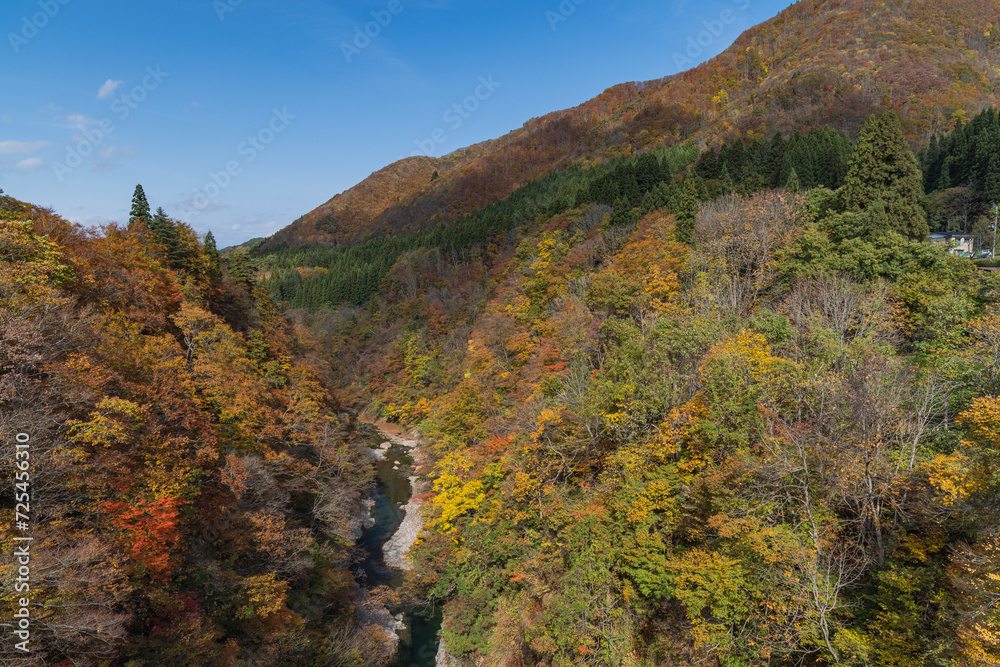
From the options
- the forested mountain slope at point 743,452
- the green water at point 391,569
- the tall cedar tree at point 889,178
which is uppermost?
the tall cedar tree at point 889,178

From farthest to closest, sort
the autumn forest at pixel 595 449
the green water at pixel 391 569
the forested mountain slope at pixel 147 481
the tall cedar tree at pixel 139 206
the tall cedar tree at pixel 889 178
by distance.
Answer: the tall cedar tree at pixel 139 206
the tall cedar tree at pixel 889 178
the green water at pixel 391 569
the autumn forest at pixel 595 449
the forested mountain slope at pixel 147 481

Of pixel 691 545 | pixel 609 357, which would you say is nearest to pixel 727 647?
pixel 691 545

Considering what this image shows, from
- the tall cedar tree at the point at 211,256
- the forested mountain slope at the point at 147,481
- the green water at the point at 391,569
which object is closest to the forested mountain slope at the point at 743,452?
the green water at the point at 391,569

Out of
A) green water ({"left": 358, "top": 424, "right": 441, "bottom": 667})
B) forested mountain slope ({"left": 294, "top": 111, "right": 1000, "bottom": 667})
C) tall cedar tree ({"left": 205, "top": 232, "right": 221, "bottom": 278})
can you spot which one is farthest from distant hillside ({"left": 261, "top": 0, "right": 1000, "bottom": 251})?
tall cedar tree ({"left": 205, "top": 232, "right": 221, "bottom": 278})

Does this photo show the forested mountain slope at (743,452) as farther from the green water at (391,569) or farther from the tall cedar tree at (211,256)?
the tall cedar tree at (211,256)

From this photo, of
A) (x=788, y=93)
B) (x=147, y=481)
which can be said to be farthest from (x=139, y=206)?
(x=788, y=93)

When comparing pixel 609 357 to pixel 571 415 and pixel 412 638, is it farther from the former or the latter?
pixel 412 638
